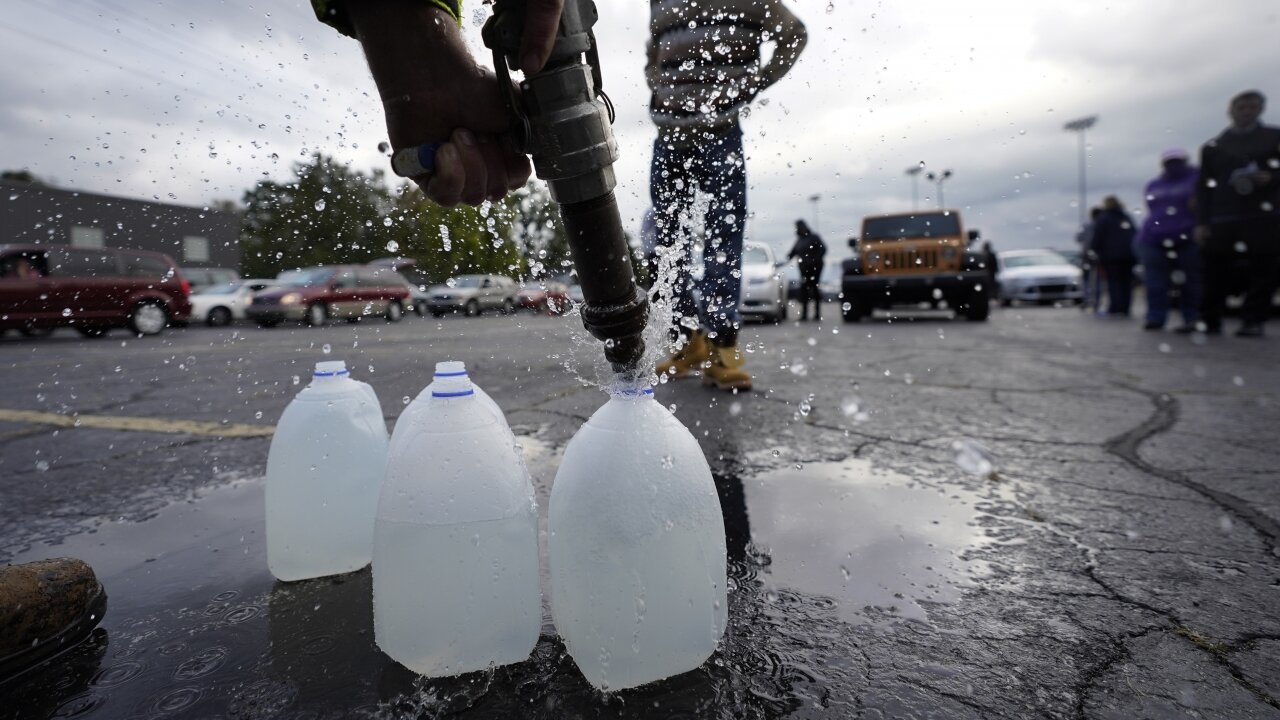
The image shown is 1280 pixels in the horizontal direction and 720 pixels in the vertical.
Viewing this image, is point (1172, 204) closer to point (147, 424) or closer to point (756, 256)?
point (756, 256)

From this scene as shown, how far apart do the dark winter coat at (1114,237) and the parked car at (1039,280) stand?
17.3ft

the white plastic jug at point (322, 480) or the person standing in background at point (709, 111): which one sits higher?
the person standing in background at point (709, 111)

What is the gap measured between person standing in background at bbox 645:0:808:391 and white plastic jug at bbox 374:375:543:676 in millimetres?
1605

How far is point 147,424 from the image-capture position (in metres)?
3.23

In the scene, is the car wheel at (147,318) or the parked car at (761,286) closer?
the parked car at (761,286)

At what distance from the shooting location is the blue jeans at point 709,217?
10.5 ft

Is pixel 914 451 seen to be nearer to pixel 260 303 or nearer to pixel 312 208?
pixel 312 208

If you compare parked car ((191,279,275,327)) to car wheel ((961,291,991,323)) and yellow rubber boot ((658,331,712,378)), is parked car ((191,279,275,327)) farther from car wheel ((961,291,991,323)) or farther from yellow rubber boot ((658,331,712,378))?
yellow rubber boot ((658,331,712,378))

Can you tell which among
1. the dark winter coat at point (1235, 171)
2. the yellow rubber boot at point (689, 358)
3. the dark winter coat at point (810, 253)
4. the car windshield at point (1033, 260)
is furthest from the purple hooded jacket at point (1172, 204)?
the car windshield at point (1033, 260)

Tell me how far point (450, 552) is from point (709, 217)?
266cm

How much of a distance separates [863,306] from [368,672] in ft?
38.5

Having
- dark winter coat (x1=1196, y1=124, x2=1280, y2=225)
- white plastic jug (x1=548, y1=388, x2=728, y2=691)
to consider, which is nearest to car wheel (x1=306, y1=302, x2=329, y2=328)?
dark winter coat (x1=1196, y1=124, x2=1280, y2=225)

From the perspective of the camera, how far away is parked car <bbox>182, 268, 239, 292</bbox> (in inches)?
717

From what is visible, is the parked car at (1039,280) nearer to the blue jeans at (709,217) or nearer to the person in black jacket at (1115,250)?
the person in black jacket at (1115,250)
